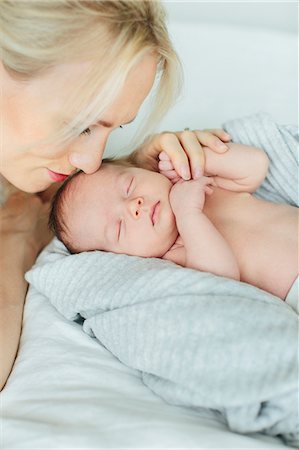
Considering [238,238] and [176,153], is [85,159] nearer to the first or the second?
[176,153]

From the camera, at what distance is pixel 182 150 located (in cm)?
135

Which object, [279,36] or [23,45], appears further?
[279,36]

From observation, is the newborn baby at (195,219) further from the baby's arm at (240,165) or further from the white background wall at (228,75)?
the white background wall at (228,75)

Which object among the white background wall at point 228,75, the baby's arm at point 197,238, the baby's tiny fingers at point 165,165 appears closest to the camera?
the baby's arm at point 197,238

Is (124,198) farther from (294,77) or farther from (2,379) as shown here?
(294,77)

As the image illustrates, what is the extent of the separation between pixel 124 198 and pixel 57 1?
439 mm

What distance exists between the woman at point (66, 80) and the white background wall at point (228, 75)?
476mm

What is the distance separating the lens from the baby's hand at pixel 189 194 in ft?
4.05

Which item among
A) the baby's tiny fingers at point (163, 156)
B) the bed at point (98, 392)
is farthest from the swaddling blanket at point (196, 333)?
the baby's tiny fingers at point (163, 156)

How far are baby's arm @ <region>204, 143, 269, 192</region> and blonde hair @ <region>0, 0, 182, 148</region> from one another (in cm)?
33

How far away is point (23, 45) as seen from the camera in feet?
3.34

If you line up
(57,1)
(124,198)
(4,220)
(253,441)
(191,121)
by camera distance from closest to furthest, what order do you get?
1. (253,441)
2. (57,1)
3. (124,198)
4. (4,220)
5. (191,121)

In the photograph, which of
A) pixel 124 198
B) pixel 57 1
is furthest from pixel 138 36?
pixel 124 198

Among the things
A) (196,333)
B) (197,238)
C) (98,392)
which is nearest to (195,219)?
(197,238)
